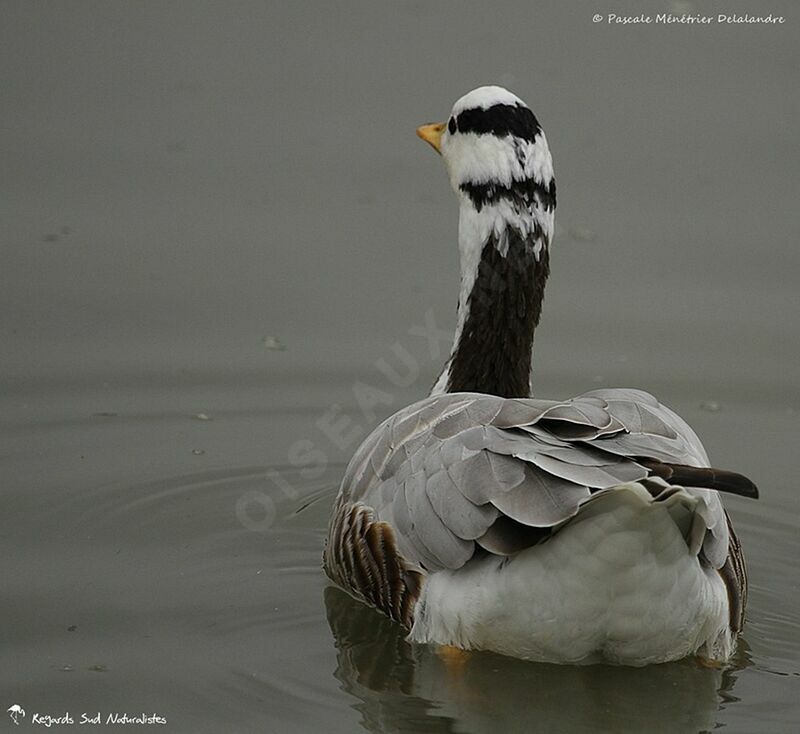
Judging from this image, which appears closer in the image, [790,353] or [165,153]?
[790,353]

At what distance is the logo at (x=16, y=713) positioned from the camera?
5594 mm

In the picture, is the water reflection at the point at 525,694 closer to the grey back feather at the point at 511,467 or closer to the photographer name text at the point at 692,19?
the grey back feather at the point at 511,467

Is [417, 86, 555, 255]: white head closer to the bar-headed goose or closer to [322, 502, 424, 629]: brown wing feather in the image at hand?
the bar-headed goose

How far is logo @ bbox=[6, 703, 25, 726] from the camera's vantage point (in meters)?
5.59

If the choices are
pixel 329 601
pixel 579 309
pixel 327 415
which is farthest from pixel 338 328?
pixel 329 601

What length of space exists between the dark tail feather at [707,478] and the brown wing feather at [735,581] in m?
0.98

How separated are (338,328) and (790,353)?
2519 millimetres

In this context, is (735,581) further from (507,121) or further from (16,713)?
(16,713)

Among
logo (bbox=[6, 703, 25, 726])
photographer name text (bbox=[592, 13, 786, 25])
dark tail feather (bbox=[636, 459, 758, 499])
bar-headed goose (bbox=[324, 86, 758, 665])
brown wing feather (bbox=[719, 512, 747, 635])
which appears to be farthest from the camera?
photographer name text (bbox=[592, 13, 786, 25])

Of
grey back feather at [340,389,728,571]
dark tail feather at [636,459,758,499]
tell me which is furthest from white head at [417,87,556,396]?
dark tail feather at [636,459,758,499]

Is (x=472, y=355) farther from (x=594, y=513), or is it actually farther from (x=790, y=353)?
(x=790, y=353)

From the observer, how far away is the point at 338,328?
9109 millimetres

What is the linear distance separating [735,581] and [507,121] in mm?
2212

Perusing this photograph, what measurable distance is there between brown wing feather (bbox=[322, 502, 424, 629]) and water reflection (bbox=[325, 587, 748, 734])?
22cm
